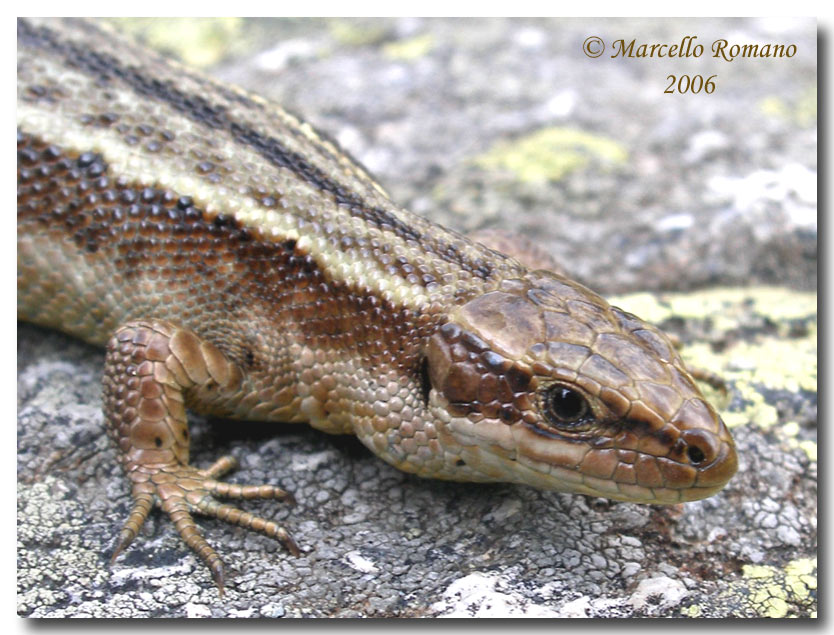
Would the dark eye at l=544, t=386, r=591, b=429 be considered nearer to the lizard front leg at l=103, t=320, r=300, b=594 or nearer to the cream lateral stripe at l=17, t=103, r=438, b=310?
the cream lateral stripe at l=17, t=103, r=438, b=310

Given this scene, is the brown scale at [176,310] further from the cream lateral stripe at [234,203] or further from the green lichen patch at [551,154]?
the green lichen patch at [551,154]

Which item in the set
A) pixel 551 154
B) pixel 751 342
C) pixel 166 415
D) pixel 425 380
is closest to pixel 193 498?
pixel 166 415

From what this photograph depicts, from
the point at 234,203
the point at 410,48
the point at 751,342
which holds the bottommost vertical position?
the point at 751,342

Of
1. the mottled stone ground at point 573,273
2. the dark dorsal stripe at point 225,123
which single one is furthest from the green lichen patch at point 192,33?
the dark dorsal stripe at point 225,123

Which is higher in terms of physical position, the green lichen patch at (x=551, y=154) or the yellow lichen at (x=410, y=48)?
the yellow lichen at (x=410, y=48)

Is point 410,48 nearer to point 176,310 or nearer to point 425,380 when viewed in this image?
point 176,310

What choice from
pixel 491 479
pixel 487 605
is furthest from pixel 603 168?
pixel 487 605

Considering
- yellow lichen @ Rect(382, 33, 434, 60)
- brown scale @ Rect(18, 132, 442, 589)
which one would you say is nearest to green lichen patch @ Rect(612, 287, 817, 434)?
brown scale @ Rect(18, 132, 442, 589)
